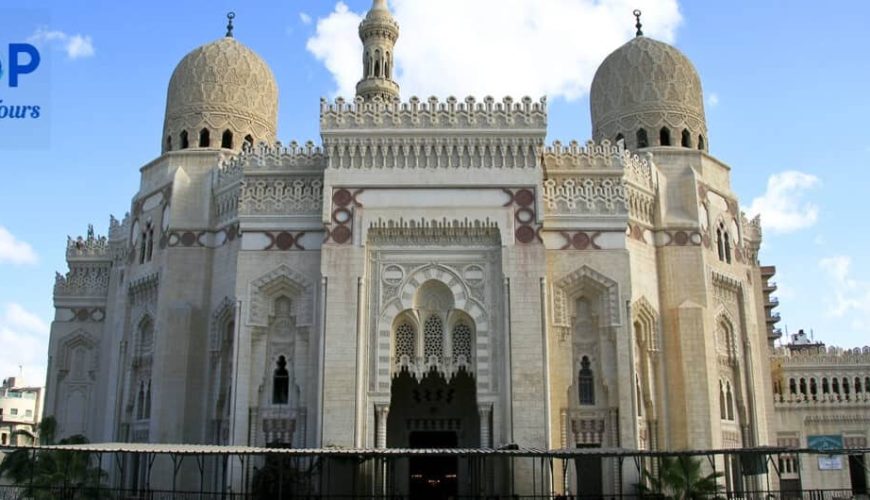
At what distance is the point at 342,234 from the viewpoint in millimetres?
24297

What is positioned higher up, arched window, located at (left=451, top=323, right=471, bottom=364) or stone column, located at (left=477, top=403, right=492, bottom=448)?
arched window, located at (left=451, top=323, right=471, bottom=364)

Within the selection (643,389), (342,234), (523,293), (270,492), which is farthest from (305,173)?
(643,389)

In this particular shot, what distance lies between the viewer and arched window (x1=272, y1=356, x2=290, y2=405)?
2467cm

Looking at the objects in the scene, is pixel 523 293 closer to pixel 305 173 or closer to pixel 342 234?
pixel 342 234

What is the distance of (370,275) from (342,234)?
4.49ft

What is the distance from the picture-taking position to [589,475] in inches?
964

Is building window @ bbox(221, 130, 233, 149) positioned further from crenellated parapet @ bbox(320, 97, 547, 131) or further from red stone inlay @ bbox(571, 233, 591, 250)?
red stone inlay @ bbox(571, 233, 591, 250)

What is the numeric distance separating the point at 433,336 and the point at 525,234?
3.79m

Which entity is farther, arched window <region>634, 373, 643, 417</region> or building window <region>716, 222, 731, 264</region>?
building window <region>716, 222, 731, 264</region>

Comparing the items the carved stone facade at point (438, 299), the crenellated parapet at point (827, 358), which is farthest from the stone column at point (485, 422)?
the crenellated parapet at point (827, 358)

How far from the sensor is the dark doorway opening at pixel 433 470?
2545 cm

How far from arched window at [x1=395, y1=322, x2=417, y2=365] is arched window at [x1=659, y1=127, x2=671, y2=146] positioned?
1158 centimetres

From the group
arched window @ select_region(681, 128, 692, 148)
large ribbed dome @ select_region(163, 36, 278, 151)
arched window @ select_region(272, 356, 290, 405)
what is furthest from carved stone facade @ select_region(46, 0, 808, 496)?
arched window @ select_region(681, 128, 692, 148)

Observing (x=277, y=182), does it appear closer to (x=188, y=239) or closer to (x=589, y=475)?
(x=188, y=239)
